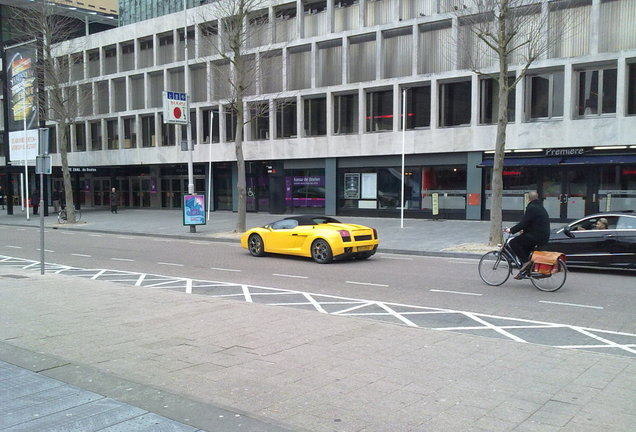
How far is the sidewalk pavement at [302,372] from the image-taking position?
4340 millimetres

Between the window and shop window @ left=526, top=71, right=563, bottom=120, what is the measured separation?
9.32 ft

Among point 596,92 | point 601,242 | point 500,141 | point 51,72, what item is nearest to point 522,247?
point 601,242

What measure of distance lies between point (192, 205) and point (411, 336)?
18.3 m

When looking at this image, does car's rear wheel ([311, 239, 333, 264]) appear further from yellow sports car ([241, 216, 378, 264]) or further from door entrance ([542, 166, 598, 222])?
door entrance ([542, 166, 598, 222])

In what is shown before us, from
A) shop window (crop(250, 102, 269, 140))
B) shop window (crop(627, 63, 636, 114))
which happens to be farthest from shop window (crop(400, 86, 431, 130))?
shop window (crop(250, 102, 269, 140))

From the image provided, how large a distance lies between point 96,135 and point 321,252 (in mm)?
35820

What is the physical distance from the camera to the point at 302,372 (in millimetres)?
5469

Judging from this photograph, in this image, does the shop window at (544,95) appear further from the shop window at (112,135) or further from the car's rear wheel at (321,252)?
the shop window at (112,135)

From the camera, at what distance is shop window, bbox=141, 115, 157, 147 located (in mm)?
40219

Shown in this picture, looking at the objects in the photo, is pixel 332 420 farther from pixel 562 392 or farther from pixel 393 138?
pixel 393 138

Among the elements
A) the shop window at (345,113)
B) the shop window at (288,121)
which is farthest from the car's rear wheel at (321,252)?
the shop window at (288,121)

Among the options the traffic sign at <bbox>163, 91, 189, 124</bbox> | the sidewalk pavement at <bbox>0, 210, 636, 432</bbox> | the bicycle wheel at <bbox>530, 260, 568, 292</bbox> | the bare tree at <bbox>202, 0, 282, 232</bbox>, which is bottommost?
the sidewalk pavement at <bbox>0, 210, 636, 432</bbox>

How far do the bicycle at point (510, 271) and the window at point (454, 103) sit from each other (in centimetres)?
1688

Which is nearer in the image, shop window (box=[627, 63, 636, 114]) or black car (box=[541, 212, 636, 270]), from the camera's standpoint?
black car (box=[541, 212, 636, 270])
